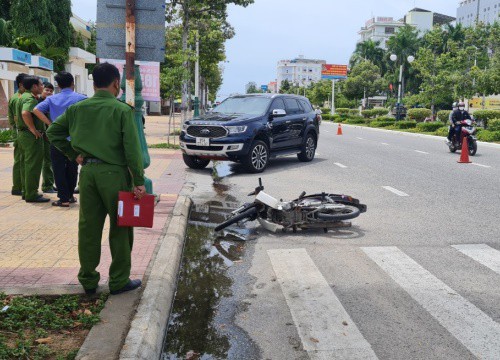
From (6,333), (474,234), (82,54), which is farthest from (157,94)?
(82,54)

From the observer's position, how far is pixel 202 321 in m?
4.53

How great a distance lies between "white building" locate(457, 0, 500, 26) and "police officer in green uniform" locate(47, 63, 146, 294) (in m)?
124

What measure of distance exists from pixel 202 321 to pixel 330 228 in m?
3.53

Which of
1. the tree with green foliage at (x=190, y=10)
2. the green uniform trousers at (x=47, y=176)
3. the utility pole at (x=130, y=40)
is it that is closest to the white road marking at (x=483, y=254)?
the utility pole at (x=130, y=40)

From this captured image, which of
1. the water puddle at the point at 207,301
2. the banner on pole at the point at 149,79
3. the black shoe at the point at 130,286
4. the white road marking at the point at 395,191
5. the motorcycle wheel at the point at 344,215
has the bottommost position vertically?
the water puddle at the point at 207,301

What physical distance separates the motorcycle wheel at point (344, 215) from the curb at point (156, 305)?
74.7 inches

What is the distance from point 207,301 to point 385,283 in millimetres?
1714

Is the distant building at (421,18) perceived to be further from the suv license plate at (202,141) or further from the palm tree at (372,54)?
the suv license plate at (202,141)

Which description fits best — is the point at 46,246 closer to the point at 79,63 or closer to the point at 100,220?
the point at 100,220

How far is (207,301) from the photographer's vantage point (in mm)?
4996

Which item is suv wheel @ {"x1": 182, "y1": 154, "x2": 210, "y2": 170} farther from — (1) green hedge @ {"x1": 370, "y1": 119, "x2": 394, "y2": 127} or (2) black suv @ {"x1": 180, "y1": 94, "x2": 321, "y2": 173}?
(1) green hedge @ {"x1": 370, "y1": 119, "x2": 394, "y2": 127}

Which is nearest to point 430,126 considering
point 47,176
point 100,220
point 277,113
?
point 277,113

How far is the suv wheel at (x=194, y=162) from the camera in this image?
579 inches

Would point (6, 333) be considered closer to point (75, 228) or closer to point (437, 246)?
point (75, 228)
